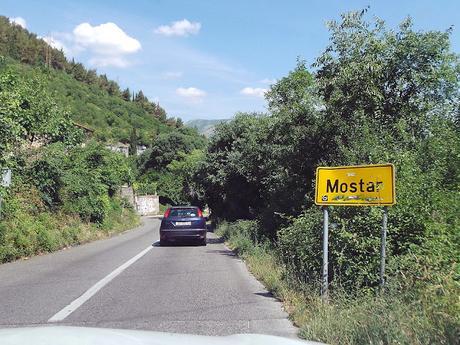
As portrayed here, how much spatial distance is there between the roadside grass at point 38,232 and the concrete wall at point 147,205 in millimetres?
50957

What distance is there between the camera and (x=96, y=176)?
86.0 feet

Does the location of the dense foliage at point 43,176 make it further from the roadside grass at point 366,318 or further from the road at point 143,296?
the roadside grass at point 366,318

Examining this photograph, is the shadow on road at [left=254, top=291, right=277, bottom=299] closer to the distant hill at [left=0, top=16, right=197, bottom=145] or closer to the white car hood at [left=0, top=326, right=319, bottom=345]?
the white car hood at [left=0, top=326, right=319, bottom=345]

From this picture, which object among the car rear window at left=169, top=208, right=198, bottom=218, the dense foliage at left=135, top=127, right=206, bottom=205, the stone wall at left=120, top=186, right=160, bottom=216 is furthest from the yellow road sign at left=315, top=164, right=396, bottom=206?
the dense foliage at left=135, top=127, right=206, bottom=205

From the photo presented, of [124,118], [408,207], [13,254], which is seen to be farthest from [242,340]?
[124,118]

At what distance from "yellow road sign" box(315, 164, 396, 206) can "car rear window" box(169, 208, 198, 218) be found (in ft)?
43.6

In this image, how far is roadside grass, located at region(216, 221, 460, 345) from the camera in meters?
4.73

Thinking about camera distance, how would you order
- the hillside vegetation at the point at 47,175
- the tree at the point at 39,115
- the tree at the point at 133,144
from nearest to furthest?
the hillside vegetation at the point at 47,175
the tree at the point at 39,115
the tree at the point at 133,144

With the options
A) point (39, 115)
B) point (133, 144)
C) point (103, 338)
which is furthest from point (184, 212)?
Result: point (133, 144)

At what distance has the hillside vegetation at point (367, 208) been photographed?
554cm

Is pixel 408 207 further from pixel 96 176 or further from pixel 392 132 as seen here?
pixel 96 176

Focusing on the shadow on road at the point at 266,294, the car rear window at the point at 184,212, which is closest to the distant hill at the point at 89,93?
the car rear window at the point at 184,212

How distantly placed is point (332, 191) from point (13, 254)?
419 inches

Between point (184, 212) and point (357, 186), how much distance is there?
14.3 m
